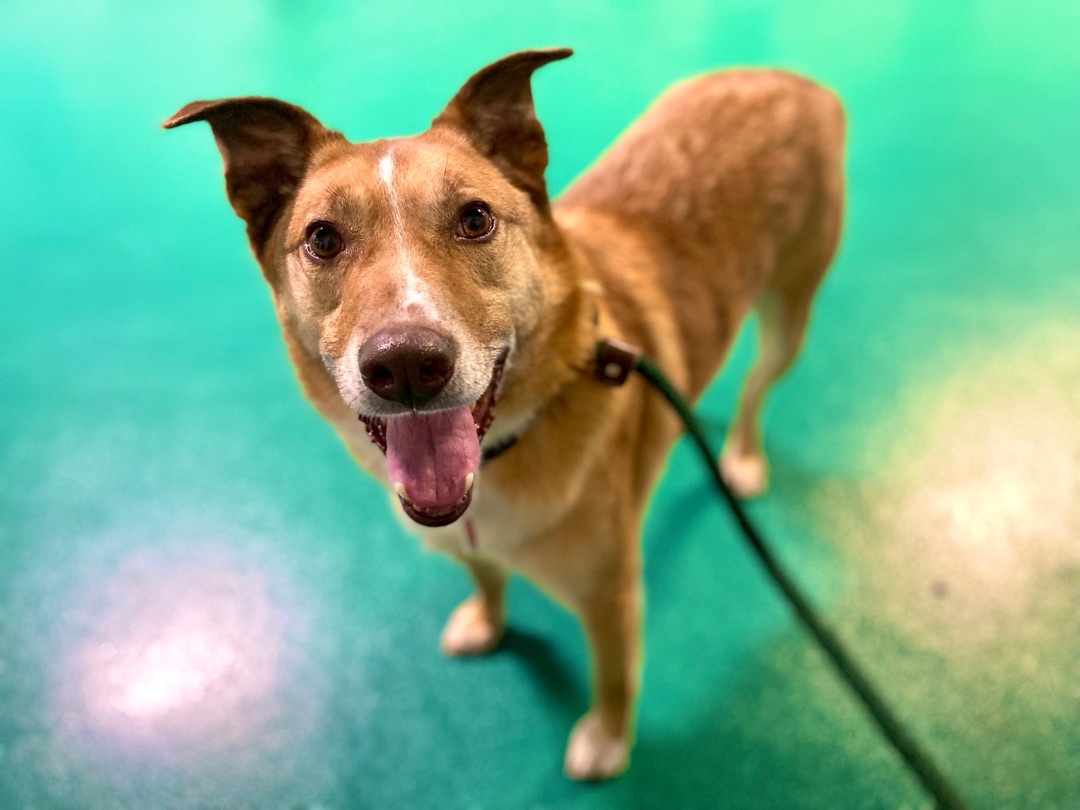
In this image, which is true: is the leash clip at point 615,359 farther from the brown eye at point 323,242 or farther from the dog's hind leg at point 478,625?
the dog's hind leg at point 478,625

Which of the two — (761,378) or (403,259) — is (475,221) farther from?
(761,378)

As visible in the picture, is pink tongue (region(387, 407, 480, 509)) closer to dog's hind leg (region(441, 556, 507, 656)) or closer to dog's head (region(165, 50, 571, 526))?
dog's head (region(165, 50, 571, 526))

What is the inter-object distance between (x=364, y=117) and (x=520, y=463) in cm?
332

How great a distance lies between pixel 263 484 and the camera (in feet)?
9.03

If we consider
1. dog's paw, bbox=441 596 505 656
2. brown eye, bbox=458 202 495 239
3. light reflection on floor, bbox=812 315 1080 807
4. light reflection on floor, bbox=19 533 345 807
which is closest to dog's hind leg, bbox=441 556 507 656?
dog's paw, bbox=441 596 505 656

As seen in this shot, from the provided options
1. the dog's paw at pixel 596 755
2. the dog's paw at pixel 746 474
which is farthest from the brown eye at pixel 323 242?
the dog's paw at pixel 746 474

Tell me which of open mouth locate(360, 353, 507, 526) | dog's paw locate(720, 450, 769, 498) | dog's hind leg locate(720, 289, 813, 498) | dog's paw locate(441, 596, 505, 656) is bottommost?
dog's paw locate(441, 596, 505, 656)

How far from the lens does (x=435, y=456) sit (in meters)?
1.34

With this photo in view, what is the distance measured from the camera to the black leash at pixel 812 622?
4.21 ft

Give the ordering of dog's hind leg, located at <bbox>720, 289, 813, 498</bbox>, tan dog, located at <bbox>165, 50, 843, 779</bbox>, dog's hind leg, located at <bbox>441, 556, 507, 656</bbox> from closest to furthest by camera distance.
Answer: tan dog, located at <bbox>165, 50, 843, 779</bbox>
dog's hind leg, located at <bbox>441, 556, 507, 656</bbox>
dog's hind leg, located at <bbox>720, 289, 813, 498</bbox>

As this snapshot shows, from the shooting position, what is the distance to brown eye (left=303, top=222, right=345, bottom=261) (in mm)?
1335

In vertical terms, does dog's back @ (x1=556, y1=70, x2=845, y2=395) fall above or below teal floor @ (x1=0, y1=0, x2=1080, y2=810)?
above

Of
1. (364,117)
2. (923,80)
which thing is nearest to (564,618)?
(364,117)

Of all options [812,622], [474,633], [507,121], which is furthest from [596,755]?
[507,121]
